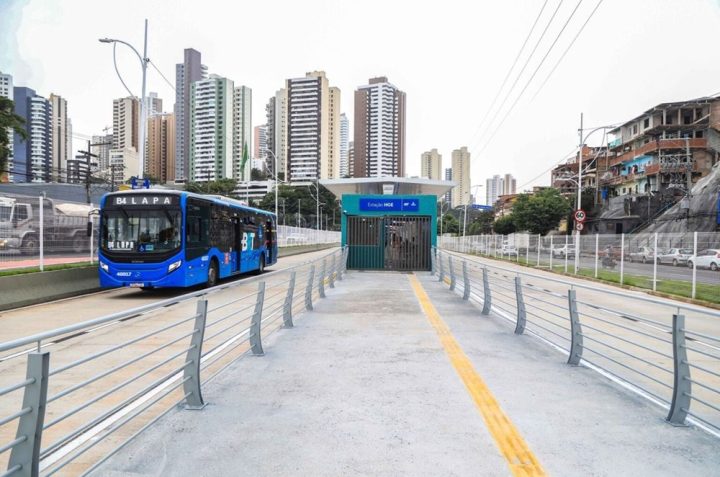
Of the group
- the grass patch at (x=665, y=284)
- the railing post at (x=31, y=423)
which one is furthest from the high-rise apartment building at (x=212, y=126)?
the railing post at (x=31, y=423)

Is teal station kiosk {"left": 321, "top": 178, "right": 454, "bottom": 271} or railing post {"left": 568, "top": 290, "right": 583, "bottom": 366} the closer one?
railing post {"left": 568, "top": 290, "right": 583, "bottom": 366}

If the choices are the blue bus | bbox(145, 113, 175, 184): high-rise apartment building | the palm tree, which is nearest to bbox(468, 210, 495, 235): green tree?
bbox(145, 113, 175, 184): high-rise apartment building

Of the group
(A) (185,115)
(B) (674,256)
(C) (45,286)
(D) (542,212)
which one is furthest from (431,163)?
(C) (45,286)

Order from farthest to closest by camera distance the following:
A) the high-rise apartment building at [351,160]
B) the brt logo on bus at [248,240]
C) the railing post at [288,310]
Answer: the high-rise apartment building at [351,160] < the brt logo on bus at [248,240] < the railing post at [288,310]

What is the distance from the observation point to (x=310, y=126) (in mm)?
105500

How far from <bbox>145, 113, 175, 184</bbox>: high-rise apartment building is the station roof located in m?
68.1

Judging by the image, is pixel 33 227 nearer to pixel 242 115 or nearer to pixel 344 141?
pixel 242 115

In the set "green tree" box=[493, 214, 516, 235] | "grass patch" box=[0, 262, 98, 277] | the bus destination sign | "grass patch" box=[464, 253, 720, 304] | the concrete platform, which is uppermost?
"green tree" box=[493, 214, 516, 235]

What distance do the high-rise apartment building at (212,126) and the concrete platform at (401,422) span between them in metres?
59.1

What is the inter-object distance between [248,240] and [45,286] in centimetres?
869

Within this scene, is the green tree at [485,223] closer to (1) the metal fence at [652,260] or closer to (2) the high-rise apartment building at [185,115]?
(2) the high-rise apartment building at [185,115]

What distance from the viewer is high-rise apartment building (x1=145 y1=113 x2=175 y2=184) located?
→ 87938 millimetres

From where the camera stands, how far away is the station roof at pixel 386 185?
25.0 meters

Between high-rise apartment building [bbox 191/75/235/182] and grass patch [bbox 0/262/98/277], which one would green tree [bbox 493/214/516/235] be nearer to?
high-rise apartment building [bbox 191/75/235/182]
